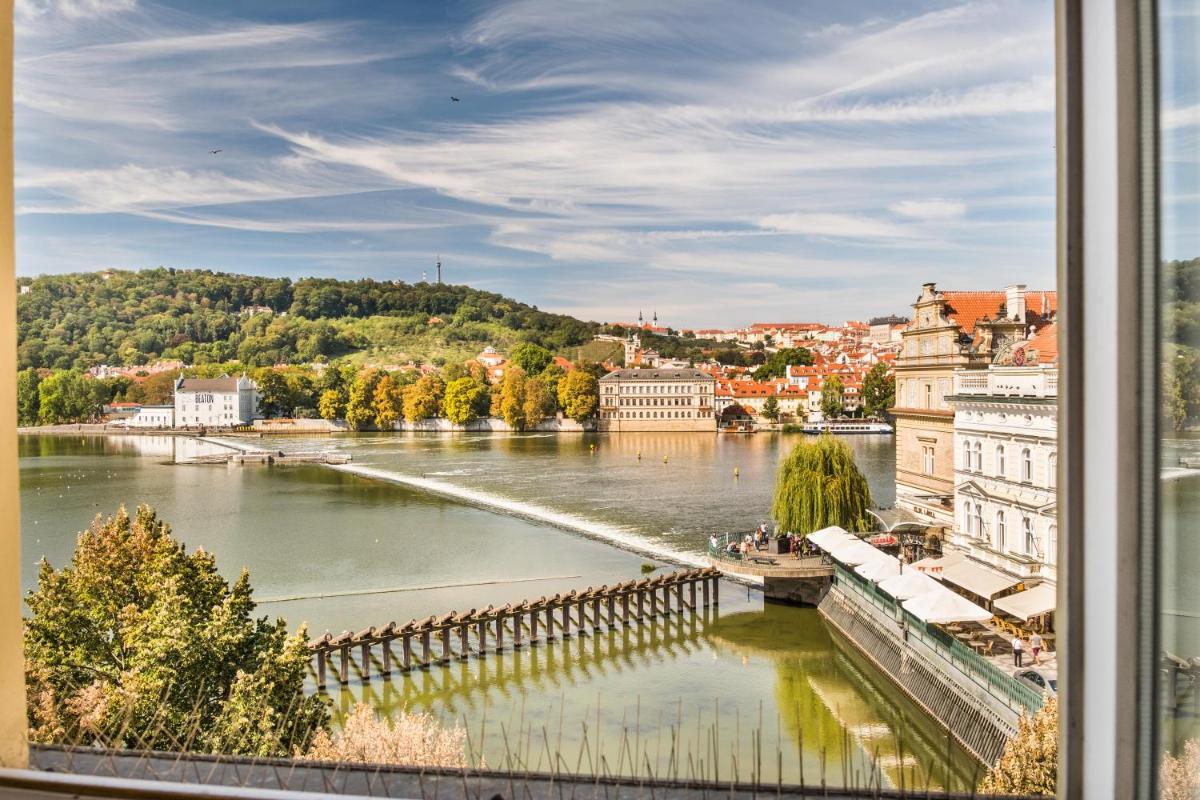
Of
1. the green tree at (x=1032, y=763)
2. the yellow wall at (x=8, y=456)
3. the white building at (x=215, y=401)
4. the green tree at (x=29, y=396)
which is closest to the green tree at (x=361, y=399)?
the white building at (x=215, y=401)

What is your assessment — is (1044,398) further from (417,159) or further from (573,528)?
(417,159)

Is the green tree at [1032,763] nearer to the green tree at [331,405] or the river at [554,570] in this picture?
the river at [554,570]

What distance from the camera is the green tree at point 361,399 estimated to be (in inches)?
1017

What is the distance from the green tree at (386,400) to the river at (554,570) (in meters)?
4.14

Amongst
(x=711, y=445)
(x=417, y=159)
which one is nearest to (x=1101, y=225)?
(x=417, y=159)

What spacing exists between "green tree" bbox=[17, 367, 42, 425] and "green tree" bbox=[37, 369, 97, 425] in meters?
0.07

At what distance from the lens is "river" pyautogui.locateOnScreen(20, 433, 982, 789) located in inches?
162

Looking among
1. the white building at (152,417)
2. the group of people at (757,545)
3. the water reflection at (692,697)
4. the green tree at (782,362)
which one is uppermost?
the green tree at (782,362)

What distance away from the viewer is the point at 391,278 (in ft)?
97.5

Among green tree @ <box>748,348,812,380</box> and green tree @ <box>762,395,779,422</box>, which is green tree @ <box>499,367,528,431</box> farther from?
green tree @ <box>762,395,779,422</box>

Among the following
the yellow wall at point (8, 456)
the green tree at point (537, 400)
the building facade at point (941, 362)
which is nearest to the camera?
the yellow wall at point (8, 456)

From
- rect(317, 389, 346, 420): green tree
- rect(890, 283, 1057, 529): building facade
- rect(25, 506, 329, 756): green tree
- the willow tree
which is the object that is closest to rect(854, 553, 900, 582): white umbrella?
rect(890, 283, 1057, 529): building facade

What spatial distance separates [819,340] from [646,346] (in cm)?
505

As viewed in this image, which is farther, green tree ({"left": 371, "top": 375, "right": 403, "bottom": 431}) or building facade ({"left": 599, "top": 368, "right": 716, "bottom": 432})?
green tree ({"left": 371, "top": 375, "right": 403, "bottom": 431})
